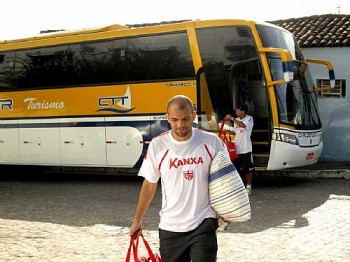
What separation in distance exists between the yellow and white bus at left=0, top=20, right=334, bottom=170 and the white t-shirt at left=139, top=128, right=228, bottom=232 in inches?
282

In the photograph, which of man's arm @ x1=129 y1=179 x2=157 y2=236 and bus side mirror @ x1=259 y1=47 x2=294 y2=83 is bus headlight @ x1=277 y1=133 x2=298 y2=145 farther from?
man's arm @ x1=129 y1=179 x2=157 y2=236

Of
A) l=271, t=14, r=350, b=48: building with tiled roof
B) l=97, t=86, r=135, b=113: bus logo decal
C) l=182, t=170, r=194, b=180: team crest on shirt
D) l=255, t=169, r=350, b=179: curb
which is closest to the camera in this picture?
l=182, t=170, r=194, b=180: team crest on shirt

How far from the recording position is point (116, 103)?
506 inches

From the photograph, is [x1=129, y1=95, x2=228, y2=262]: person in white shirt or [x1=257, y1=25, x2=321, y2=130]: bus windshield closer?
[x1=129, y1=95, x2=228, y2=262]: person in white shirt

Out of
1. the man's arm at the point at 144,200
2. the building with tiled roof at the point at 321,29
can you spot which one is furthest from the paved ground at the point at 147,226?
the building with tiled roof at the point at 321,29

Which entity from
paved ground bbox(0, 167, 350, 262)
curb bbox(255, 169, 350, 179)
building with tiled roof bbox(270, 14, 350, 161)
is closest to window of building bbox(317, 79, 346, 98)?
building with tiled roof bbox(270, 14, 350, 161)

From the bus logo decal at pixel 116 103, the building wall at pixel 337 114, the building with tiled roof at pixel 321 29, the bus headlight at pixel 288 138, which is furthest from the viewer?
the building with tiled roof at pixel 321 29

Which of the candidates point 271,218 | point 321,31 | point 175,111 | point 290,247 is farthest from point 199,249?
point 321,31

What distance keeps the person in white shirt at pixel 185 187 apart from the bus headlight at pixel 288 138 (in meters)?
7.82

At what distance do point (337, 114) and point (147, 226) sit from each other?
10.3m

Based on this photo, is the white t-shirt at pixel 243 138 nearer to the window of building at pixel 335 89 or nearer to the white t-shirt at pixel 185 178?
the white t-shirt at pixel 185 178

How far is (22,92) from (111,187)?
3536 mm

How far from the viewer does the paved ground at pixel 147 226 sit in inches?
267

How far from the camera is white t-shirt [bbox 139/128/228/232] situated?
13.0ft
